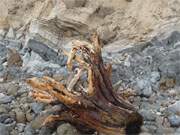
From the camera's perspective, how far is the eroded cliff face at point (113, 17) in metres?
5.62

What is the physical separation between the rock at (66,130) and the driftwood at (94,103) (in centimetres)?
5

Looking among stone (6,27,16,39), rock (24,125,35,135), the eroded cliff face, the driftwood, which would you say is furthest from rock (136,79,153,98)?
stone (6,27,16,39)

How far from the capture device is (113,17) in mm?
5879

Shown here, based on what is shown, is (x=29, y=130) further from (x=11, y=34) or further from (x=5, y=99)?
(x=11, y=34)

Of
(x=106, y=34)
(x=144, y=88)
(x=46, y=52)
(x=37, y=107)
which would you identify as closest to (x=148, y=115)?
(x=144, y=88)

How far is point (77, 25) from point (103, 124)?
1893mm

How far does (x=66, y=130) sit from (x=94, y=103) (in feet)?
1.05

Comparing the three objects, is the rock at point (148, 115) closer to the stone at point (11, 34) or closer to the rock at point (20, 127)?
the rock at point (20, 127)

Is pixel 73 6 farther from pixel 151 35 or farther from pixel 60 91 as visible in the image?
pixel 60 91

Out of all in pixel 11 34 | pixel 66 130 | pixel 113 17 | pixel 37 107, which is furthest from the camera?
pixel 11 34

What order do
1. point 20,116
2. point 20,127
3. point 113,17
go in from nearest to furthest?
point 20,127, point 20,116, point 113,17

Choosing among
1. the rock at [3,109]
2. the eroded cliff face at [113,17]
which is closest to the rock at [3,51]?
the eroded cliff face at [113,17]

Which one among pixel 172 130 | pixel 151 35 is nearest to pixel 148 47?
pixel 151 35

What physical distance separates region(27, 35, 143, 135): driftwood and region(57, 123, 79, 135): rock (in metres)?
0.05
